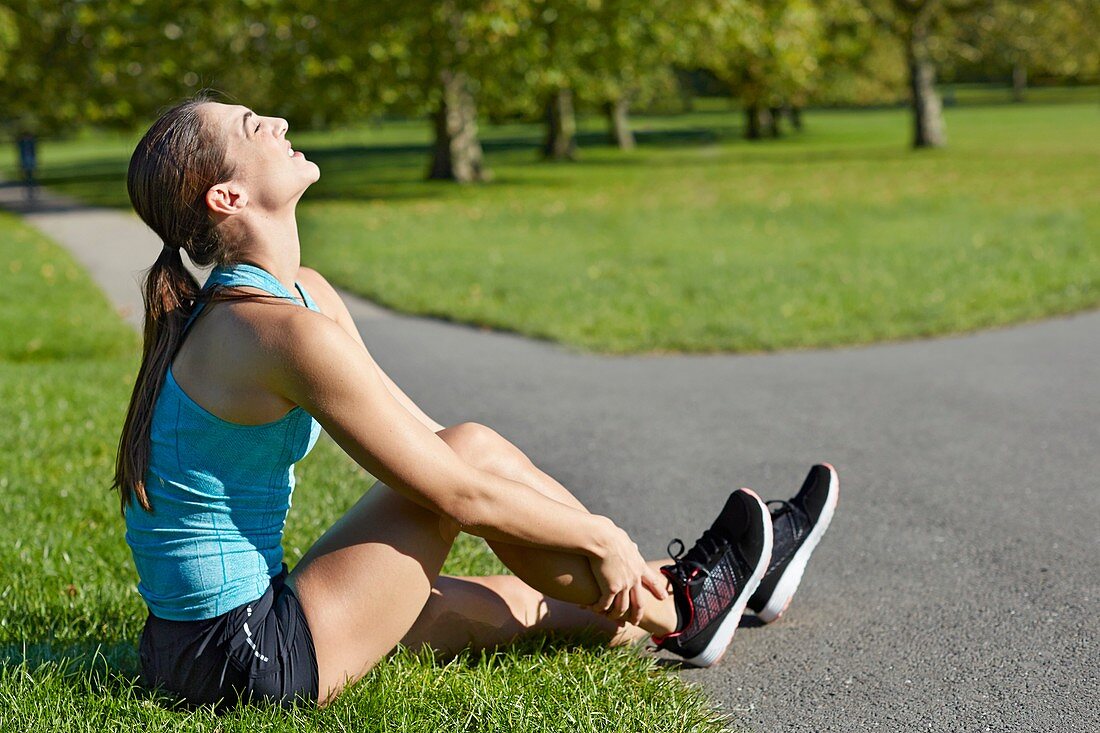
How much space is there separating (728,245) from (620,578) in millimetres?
10652

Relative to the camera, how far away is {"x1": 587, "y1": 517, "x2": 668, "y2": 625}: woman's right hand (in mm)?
2729

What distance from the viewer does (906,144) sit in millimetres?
34969

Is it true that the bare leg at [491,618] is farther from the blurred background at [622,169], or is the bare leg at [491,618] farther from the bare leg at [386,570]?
the blurred background at [622,169]

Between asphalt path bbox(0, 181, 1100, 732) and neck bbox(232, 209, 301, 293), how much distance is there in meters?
1.54

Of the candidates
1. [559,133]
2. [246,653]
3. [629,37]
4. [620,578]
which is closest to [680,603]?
[620,578]

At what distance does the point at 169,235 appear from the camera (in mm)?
2625

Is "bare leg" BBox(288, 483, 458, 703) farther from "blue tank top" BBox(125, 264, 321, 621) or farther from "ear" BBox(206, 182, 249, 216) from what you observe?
"ear" BBox(206, 182, 249, 216)

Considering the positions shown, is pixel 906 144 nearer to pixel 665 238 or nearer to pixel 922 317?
pixel 665 238

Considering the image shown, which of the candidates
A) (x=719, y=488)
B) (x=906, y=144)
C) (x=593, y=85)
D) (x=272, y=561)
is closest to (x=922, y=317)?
(x=719, y=488)

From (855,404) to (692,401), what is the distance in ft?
2.80

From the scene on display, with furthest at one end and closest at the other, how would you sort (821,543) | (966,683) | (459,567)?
(821,543) → (459,567) → (966,683)

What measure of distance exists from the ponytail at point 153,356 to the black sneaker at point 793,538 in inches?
66.4

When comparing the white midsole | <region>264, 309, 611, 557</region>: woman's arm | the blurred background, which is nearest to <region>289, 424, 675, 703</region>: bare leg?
<region>264, 309, 611, 557</region>: woman's arm

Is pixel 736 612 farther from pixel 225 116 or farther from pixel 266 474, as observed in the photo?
pixel 225 116
